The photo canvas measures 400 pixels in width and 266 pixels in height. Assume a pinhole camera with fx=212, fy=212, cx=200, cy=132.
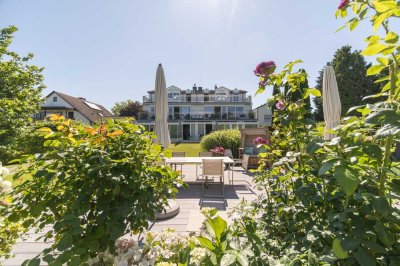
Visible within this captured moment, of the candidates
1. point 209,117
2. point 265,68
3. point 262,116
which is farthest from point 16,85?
point 262,116

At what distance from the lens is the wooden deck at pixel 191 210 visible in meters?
2.91

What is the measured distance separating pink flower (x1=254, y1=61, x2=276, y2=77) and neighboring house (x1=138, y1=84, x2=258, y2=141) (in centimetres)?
3584

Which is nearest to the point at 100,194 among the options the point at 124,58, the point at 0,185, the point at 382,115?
the point at 0,185

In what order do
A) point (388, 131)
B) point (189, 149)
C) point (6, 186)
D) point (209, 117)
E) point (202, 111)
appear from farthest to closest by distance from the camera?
1. point (202, 111)
2. point (209, 117)
3. point (189, 149)
4. point (6, 186)
5. point (388, 131)

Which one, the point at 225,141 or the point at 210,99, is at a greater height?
the point at 210,99

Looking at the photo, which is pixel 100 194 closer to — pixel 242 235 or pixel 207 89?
pixel 242 235

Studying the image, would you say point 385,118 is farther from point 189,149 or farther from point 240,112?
point 240,112

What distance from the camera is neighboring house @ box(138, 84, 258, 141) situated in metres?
38.3

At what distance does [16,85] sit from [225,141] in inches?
432

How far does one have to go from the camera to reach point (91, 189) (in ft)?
3.97

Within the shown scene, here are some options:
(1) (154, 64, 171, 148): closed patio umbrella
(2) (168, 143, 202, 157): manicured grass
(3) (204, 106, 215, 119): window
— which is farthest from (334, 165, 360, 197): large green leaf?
(3) (204, 106, 215, 119): window

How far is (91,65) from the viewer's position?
1463 cm

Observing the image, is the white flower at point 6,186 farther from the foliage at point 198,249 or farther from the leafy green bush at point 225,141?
the leafy green bush at point 225,141

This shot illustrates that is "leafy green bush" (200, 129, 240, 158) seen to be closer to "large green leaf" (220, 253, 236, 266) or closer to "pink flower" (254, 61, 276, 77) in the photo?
"pink flower" (254, 61, 276, 77)
